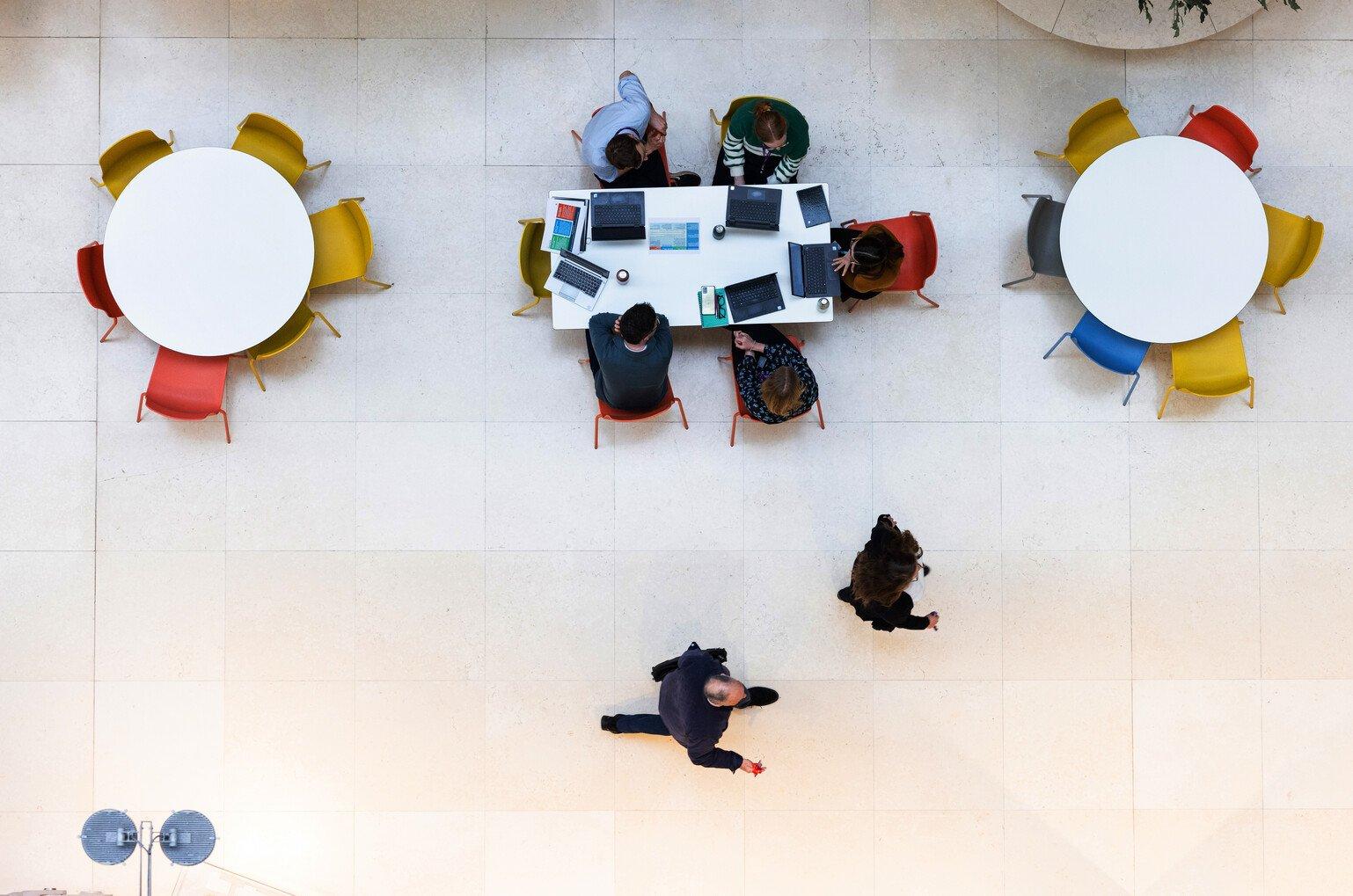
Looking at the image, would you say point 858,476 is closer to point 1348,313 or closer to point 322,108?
point 1348,313

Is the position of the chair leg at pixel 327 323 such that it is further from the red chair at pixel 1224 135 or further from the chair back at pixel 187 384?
the red chair at pixel 1224 135

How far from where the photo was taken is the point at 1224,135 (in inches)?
173

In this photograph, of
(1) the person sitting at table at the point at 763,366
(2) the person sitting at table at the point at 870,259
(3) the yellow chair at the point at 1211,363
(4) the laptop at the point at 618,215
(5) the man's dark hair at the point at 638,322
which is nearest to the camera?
(5) the man's dark hair at the point at 638,322

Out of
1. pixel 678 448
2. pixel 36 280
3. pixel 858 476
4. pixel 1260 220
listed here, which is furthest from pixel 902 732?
pixel 36 280

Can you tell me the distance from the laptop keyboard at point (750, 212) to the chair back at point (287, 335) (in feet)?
7.20

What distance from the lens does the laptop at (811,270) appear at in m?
4.14

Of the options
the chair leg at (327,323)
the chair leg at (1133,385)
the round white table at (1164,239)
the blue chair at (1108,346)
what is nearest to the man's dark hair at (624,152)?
the chair leg at (327,323)

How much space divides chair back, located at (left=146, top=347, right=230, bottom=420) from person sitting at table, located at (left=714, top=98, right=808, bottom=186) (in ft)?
9.13

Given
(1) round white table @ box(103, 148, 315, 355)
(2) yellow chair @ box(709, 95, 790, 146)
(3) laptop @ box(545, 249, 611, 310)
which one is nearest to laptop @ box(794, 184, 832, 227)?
(2) yellow chair @ box(709, 95, 790, 146)

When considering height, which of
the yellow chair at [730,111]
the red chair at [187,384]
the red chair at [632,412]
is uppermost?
the yellow chair at [730,111]

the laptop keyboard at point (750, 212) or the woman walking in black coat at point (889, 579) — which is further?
the laptop keyboard at point (750, 212)

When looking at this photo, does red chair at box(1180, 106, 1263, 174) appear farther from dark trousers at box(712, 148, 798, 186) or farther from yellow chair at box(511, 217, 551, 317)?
yellow chair at box(511, 217, 551, 317)

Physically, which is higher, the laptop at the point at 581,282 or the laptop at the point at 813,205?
the laptop at the point at 813,205

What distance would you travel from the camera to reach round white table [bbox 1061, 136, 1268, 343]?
4.25 meters
